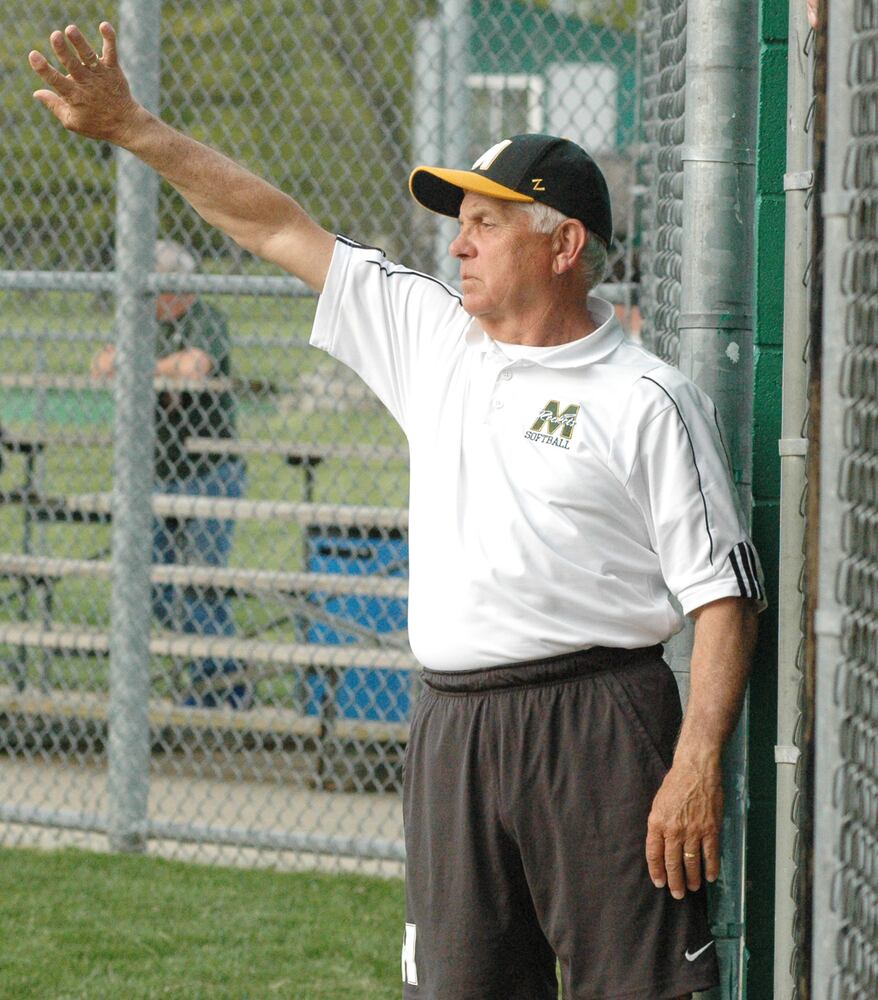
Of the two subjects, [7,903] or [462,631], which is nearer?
[462,631]

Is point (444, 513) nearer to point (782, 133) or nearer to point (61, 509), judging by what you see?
point (782, 133)

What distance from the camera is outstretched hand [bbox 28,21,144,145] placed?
10.3ft

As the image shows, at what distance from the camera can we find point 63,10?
916cm

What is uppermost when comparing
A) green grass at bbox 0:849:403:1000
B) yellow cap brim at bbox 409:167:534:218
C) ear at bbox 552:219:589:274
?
yellow cap brim at bbox 409:167:534:218

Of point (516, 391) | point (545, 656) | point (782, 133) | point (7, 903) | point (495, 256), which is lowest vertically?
point (7, 903)

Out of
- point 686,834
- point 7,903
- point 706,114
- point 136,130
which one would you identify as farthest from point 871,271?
point 7,903

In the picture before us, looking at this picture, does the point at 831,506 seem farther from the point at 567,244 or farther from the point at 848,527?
the point at 567,244

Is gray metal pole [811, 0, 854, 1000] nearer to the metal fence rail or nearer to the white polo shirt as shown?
the white polo shirt

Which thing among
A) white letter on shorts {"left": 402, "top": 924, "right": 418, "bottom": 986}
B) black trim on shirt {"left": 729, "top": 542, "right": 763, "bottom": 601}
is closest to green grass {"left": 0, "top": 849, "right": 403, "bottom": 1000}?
white letter on shorts {"left": 402, "top": 924, "right": 418, "bottom": 986}

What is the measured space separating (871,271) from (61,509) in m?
5.21

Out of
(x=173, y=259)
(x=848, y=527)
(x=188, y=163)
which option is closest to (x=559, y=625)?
(x=848, y=527)

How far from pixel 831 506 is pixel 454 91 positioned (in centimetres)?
435

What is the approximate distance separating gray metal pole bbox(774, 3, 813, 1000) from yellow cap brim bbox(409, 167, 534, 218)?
50 centimetres

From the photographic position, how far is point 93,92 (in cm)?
316
